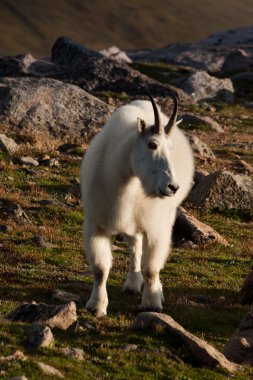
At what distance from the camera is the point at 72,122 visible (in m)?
30.0

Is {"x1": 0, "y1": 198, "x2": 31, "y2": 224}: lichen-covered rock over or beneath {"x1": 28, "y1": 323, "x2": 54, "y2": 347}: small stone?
beneath

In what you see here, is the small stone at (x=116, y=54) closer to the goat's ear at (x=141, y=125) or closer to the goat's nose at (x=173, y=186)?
the goat's ear at (x=141, y=125)

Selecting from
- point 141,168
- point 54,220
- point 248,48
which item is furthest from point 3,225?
point 248,48

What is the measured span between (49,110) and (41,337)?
2040 cm

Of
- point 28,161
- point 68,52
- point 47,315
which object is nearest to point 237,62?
point 68,52

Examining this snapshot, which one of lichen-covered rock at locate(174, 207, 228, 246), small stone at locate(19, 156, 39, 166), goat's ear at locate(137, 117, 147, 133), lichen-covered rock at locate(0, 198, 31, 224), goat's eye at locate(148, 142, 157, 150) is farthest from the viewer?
small stone at locate(19, 156, 39, 166)

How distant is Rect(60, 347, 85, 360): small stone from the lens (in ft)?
32.6

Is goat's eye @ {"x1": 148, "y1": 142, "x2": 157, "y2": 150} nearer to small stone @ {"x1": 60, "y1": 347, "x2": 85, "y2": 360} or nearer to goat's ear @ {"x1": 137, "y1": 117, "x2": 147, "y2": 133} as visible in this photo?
goat's ear @ {"x1": 137, "y1": 117, "x2": 147, "y2": 133}

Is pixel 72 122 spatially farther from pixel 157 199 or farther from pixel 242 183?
pixel 157 199

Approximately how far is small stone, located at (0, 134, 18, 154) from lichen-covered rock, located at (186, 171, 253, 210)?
663 centimetres

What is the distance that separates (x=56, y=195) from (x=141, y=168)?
11.0m

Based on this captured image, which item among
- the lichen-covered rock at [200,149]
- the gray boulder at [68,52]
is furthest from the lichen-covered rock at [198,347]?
the gray boulder at [68,52]

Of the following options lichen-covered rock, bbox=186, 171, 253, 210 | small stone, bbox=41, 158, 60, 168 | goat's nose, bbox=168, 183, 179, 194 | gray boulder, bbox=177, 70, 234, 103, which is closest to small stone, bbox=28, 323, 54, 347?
goat's nose, bbox=168, 183, 179, 194

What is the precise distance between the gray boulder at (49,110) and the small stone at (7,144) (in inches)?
70.7
